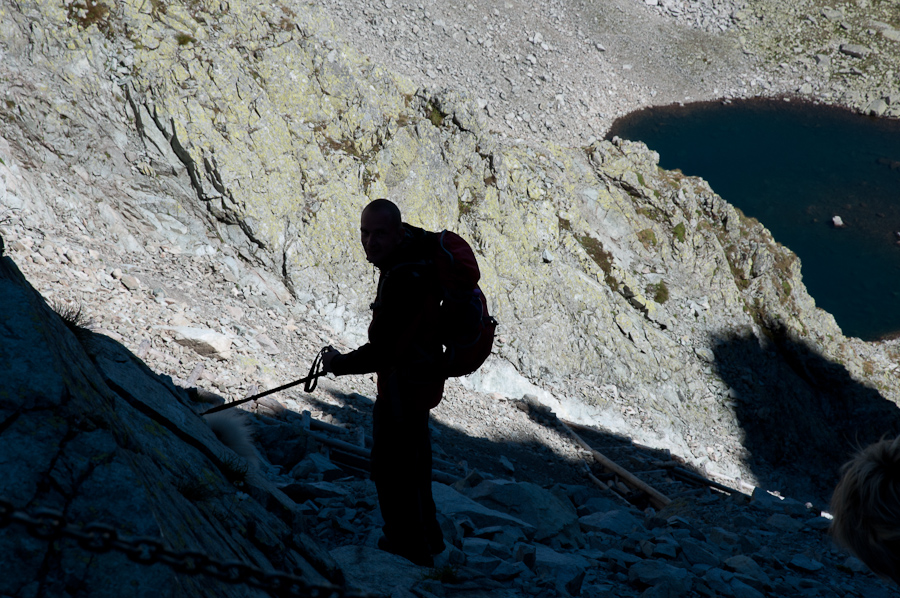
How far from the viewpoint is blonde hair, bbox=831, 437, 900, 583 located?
2.43 m

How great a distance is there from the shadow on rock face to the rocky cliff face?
0.30 feet

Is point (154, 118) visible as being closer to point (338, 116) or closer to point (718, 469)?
point (338, 116)

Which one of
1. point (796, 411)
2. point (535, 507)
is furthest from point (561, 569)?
point (796, 411)

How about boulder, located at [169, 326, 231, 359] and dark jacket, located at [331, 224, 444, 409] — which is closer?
dark jacket, located at [331, 224, 444, 409]

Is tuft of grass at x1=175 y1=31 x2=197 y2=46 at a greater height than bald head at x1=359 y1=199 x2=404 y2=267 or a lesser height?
greater

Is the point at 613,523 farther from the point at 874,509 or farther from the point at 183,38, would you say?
the point at 183,38

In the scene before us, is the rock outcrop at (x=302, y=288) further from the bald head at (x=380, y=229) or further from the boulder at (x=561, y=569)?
the bald head at (x=380, y=229)

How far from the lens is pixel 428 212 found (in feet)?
57.6

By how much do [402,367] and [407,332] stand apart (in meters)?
0.36

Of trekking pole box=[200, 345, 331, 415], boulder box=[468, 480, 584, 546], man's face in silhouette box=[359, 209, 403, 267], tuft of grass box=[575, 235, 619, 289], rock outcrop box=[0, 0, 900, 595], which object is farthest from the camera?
tuft of grass box=[575, 235, 619, 289]

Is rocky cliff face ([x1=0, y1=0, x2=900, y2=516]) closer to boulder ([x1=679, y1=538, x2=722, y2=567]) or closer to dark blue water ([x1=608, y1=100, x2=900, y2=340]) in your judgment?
dark blue water ([x1=608, y1=100, x2=900, y2=340])

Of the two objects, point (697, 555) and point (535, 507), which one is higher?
point (697, 555)

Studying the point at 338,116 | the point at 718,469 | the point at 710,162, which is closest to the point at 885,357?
the point at 718,469

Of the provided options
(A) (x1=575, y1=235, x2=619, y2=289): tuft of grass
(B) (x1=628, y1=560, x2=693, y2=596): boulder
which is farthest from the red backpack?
(A) (x1=575, y1=235, x2=619, y2=289): tuft of grass
